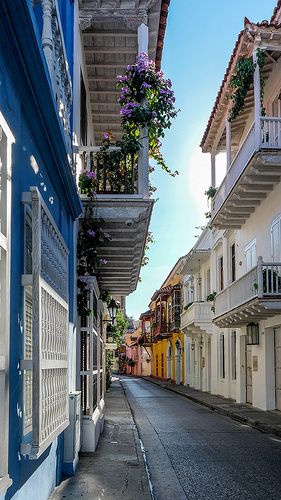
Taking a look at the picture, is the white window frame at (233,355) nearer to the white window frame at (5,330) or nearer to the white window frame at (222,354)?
the white window frame at (222,354)

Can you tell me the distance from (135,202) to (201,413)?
1240 cm

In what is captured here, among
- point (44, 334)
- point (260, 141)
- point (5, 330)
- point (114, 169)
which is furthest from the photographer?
point (260, 141)

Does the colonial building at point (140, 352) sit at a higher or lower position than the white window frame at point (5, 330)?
lower

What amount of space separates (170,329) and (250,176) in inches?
1212

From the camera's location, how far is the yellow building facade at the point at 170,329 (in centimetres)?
4350

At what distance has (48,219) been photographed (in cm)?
511

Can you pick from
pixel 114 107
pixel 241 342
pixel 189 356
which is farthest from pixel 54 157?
pixel 189 356

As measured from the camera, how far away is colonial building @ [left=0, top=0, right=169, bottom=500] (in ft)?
13.1

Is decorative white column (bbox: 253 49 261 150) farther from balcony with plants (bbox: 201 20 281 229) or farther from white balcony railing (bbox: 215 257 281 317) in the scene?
white balcony railing (bbox: 215 257 281 317)

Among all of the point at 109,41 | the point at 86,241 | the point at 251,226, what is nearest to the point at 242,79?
the point at 251,226

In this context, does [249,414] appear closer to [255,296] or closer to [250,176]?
[255,296]

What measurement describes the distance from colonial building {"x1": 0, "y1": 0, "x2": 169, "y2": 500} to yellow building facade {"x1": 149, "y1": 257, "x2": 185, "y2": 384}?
1179 inches

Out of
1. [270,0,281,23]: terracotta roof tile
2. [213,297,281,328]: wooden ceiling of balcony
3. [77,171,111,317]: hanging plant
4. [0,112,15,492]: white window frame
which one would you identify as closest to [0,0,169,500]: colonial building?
[0,112,15,492]: white window frame

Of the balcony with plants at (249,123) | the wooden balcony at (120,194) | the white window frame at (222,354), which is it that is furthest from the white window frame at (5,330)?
the white window frame at (222,354)
